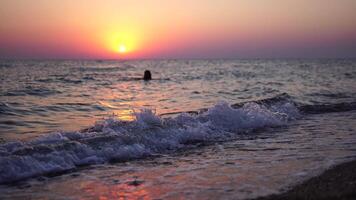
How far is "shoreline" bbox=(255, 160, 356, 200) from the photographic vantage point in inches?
219

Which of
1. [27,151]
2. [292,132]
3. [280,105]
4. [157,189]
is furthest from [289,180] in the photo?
[280,105]

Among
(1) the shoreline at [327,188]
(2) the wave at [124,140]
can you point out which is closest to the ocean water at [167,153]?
(2) the wave at [124,140]

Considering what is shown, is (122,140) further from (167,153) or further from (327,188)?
(327,188)

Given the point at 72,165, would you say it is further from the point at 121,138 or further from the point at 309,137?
the point at 309,137

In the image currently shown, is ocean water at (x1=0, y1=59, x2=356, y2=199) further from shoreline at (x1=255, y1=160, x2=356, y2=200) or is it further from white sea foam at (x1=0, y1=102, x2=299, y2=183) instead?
shoreline at (x1=255, y1=160, x2=356, y2=200)

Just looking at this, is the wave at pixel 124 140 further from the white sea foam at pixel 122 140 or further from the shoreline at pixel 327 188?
the shoreline at pixel 327 188

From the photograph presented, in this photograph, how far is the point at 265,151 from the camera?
9602mm

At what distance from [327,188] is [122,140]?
565 cm

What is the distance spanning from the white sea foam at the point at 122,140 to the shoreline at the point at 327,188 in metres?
4.23

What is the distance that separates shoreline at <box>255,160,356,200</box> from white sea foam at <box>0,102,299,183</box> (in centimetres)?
423

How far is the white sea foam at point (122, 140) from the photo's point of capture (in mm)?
8242

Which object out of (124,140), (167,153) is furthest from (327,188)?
(124,140)

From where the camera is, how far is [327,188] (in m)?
6.00

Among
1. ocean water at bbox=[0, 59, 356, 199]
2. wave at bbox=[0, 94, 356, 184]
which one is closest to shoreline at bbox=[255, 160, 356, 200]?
ocean water at bbox=[0, 59, 356, 199]
